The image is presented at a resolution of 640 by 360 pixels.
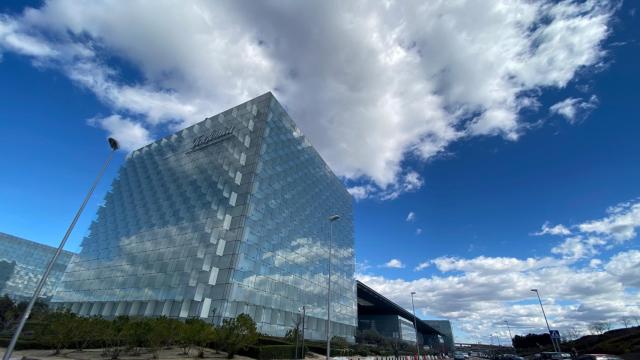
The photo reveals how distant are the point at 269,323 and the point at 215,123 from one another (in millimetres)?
35486

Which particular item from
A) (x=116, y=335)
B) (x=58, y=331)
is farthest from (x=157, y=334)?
(x=58, y=331)

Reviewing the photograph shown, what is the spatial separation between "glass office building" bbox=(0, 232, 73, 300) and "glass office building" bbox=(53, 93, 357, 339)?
83739 mm

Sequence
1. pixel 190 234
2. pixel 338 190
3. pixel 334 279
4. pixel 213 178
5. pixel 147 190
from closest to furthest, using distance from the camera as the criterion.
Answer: pixel 190 234, pixel 213 178, pixel 147 190, pixel 334 279, pixel 338 190

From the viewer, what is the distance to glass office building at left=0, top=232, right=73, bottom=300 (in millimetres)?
111312

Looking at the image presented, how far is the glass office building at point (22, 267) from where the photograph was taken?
111 meters

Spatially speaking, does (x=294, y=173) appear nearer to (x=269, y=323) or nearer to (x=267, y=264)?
(x=267, y=264)

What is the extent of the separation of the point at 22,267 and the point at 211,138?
12135cm

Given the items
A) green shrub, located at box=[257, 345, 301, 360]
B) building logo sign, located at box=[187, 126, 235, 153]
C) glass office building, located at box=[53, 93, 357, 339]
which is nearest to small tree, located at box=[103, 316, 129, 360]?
glass office building, located at box=[53, 93, 357, 339]

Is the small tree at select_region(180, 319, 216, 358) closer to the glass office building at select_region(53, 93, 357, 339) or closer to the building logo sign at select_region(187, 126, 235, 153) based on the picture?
the glass office building at select_region(53, 93, 357, 339)

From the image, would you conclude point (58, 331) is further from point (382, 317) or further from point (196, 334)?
point (382, 317)

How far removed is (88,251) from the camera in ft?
198

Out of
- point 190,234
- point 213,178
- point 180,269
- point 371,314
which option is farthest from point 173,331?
point 371,314

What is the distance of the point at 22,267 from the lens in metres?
118

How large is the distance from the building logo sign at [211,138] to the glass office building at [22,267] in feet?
336
